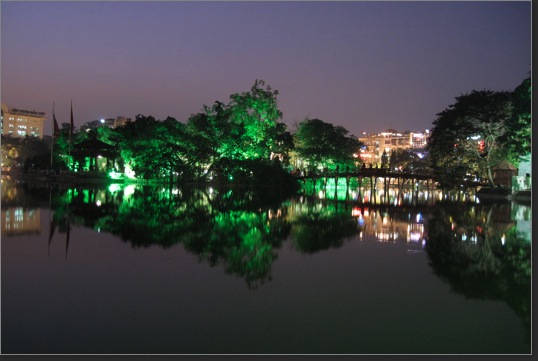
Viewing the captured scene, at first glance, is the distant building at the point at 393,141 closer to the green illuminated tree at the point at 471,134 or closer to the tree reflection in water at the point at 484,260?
the green illuminated tree at the point at 471,134

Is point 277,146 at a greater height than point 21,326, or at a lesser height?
A: greater

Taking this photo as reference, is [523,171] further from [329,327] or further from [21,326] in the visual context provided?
[21,326]

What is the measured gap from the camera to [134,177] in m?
40.2

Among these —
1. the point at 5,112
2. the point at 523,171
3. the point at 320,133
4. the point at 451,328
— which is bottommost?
the point at 451,328

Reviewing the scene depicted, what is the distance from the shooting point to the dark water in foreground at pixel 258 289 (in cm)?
499

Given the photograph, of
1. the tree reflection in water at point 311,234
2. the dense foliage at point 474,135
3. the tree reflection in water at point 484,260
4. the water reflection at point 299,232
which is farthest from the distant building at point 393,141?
the tree reflection in water at point 484,260

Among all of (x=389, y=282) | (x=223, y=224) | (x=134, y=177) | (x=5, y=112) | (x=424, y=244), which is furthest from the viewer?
(x=5, y=112)

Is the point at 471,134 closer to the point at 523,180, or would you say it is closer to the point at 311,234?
the point at 523,180

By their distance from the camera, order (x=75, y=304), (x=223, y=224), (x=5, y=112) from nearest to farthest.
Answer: (x=75, y=304) < (x=223, y=224) < (x=5, y=112)

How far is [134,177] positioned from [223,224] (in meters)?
28.0

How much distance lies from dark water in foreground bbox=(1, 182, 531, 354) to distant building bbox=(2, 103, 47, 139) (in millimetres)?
94818

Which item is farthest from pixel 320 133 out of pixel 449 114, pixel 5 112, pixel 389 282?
pixel 5 112

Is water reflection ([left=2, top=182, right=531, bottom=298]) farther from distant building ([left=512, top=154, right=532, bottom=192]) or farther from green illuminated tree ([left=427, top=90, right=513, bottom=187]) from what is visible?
green illuminated tree ([left=427, top=90, right=513, bottom=187])

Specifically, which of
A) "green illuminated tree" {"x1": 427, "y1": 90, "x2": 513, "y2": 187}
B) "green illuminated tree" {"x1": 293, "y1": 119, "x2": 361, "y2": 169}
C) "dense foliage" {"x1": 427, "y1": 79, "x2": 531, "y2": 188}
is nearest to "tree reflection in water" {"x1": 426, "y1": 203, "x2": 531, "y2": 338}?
"dense foliage" {"x1": 427, "y1": 79, "x2": 531, "y2": 188}
